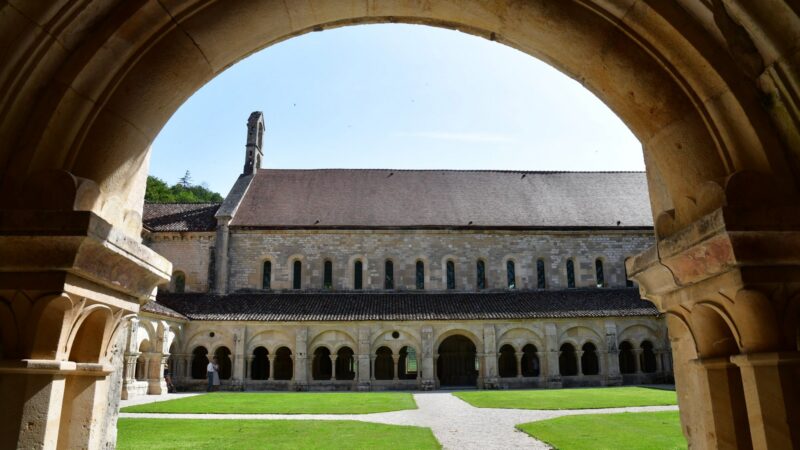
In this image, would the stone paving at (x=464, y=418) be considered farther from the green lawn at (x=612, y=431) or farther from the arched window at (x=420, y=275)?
the arched window at (x=420, y=275)

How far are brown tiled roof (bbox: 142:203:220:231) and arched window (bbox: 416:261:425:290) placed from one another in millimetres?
11754

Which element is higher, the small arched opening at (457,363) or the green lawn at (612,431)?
the small arched opening at (457,363)

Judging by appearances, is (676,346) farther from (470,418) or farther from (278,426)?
(470,418)

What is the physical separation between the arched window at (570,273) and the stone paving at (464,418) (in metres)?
15.4

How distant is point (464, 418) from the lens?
14648 millimetres

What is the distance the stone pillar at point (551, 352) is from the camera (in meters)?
27.4

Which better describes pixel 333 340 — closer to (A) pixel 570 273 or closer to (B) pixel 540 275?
(B) pixel 540 275

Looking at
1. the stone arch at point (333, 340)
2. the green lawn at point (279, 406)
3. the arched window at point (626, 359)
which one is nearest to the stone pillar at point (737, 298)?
the green lawn at point (279, 406)

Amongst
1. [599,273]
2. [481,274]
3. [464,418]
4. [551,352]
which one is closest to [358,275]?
[481,274]

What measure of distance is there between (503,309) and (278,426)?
17753mm

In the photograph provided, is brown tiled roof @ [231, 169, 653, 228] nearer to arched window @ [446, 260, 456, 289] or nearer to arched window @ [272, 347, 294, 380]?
arched window @ [446, 260, 456, 289]

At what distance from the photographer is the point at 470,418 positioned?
577 inches

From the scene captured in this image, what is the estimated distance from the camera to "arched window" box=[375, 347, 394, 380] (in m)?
29.7

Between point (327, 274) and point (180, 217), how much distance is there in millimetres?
9371
